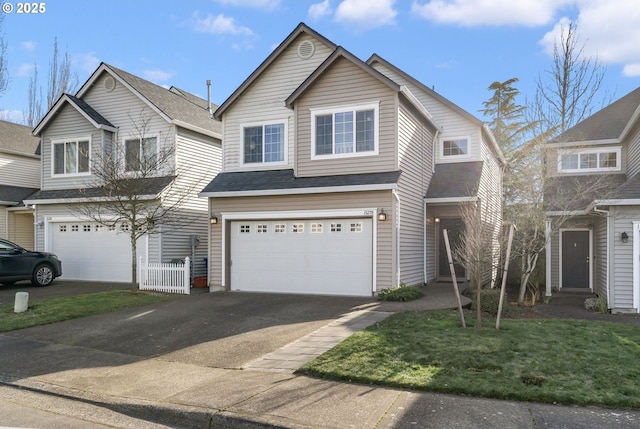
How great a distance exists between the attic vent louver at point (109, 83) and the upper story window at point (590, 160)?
17.3m

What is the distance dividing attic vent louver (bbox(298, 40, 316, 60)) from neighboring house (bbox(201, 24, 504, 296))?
3cm

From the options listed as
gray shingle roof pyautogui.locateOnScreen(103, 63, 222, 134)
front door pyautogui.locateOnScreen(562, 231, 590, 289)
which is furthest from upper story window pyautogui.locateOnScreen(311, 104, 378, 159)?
front door pyautogui.locateOnScreen(562, 231, 590, 289)

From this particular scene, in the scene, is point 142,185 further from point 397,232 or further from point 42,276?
point 397,232

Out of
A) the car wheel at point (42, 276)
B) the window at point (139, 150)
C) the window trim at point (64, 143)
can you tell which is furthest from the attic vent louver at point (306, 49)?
the car wheel at point (42, 276)

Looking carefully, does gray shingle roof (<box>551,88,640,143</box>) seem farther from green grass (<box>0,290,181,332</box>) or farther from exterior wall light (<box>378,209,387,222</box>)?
green grass (<box>0,290,181,332</box>)

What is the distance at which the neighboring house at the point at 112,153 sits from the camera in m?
17.9

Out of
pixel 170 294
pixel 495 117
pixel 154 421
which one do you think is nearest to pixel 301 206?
pixel 170 294

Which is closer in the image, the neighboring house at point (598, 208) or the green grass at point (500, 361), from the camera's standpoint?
the green grass at point (500, 361)

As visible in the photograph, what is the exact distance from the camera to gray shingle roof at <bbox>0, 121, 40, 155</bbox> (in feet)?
75.2

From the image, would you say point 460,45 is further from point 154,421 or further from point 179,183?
point 154,421

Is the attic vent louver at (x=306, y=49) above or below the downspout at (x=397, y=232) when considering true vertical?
above

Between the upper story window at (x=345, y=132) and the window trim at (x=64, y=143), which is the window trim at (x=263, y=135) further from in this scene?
the window trim at (x=64, y=143)

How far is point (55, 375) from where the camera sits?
7.02m

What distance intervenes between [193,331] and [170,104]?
1226cm
